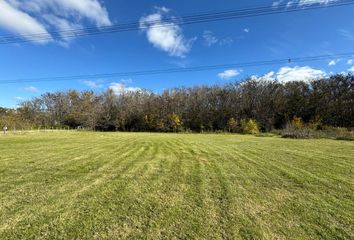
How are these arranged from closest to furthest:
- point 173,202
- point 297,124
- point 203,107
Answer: point 173,202 < point 297,124 < point 203,107

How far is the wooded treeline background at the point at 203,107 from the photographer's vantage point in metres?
50.2

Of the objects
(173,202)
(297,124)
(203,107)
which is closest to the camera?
(173,202)

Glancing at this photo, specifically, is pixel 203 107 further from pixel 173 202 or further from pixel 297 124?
pixel 173 202

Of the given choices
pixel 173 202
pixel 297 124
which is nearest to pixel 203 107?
pixel 297 124

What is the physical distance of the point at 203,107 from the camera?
5669 cm

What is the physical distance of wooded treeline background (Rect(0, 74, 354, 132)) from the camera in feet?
165

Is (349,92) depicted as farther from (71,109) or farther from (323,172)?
(71,109)

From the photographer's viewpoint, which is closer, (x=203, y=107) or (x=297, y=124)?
(x=297, y=124)

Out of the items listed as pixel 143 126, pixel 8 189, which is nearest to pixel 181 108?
pixel 143 126

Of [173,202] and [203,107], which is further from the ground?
[203,107]

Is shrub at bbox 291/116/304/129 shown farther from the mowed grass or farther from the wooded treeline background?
the mowed grass

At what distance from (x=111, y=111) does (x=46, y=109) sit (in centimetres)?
1625

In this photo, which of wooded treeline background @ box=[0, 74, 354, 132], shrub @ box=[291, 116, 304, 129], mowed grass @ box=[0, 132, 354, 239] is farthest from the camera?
wooded treeline background @ box=[0, 74, 354, 132]

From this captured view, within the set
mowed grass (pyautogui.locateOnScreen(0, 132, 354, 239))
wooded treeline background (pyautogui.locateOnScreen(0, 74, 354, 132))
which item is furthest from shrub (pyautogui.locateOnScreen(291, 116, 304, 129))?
mowed grass (pyautogui.locateOnScreen(0, 132, 354, 239))
